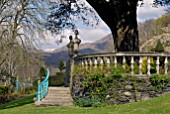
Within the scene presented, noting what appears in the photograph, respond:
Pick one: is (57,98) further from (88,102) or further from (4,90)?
(4,90)

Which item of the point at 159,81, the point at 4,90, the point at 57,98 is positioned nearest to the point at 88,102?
the point at 57,98

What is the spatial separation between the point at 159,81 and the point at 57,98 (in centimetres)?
520

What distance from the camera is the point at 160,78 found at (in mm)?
12734

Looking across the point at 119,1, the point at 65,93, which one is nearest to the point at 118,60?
the point at 119,1

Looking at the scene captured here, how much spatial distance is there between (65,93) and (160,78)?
5.53 m

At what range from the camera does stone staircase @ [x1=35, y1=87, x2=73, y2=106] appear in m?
14.7

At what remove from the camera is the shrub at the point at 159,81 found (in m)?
12.8

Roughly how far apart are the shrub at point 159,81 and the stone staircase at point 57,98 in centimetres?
386

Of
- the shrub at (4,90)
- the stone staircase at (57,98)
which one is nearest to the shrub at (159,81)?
the stone staircase at (57,98)

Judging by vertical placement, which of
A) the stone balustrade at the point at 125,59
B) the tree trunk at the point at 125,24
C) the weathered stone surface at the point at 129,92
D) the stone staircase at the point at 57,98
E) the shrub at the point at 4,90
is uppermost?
the tree trunk at the point at 125,24

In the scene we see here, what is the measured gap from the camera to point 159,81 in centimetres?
1276

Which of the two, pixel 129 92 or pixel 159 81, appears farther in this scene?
pixel 129 92

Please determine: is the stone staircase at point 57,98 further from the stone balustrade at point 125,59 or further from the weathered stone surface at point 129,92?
the weathered stone surface at point 129,92

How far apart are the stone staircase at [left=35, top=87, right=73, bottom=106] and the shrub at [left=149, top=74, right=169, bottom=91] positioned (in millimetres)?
3865
